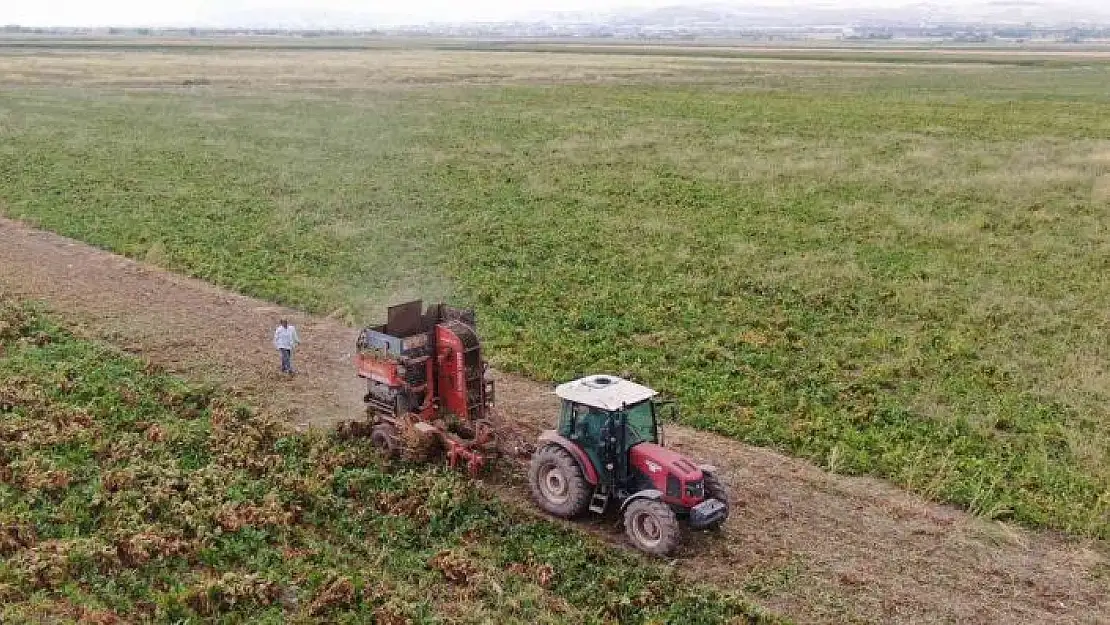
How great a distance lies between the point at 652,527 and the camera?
13.8 metres

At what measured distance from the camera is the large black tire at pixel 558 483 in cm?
1445

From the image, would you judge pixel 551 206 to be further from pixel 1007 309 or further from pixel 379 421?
pixel 379 421

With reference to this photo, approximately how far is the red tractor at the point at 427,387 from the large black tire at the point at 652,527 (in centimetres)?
325

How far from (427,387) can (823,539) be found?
712cm

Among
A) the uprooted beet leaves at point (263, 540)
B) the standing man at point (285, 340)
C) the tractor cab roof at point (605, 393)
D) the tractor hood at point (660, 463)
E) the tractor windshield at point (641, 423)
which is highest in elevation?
the tractor cab roof at point (605, 393)

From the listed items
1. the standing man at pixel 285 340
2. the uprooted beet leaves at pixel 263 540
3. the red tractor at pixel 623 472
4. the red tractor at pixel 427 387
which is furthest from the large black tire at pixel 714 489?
the standing man at pixel 285 340

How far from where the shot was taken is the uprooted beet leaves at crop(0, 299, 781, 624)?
40.8 feet

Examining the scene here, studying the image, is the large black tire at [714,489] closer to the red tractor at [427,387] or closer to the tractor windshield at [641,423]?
the tractor windshield at [641,423]

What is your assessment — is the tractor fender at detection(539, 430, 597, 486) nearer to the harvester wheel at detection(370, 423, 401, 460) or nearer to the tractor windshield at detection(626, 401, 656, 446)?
the tractor windshield at detection(626, 401, 656, 446)

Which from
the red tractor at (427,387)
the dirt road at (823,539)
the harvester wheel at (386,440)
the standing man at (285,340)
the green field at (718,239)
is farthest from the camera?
the standing man at (285,340)

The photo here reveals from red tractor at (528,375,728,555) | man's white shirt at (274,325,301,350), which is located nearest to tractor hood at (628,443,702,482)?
red tractor at (528,375,728,555)

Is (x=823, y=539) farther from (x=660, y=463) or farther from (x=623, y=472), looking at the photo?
(x=623, y=472)

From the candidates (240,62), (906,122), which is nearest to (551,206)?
(906,122)

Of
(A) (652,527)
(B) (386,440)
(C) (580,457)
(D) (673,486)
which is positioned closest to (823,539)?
(D) (673,486)
